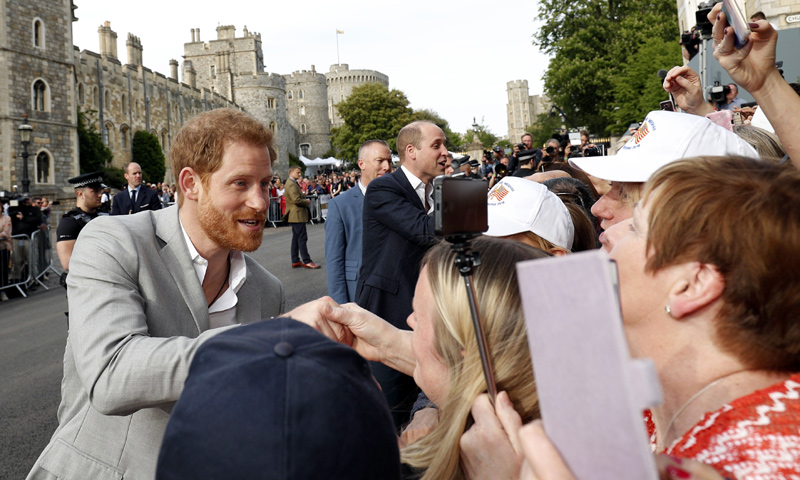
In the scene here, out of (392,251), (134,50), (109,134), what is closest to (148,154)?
(109,134)

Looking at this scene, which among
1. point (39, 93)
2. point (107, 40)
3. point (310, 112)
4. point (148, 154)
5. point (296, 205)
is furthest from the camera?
point (310, 112)

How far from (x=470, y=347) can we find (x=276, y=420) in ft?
2.58

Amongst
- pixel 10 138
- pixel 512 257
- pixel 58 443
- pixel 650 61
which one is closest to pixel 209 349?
pixel 512 257

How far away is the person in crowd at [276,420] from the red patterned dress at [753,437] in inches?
20.1

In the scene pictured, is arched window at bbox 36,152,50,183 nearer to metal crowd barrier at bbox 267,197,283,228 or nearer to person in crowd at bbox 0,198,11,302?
metal crowd barrier at bbox 267,197,283,228

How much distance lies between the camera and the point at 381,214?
4.03m

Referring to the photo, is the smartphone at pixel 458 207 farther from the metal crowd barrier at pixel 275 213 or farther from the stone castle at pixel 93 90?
the stone castle at pixel 93 90

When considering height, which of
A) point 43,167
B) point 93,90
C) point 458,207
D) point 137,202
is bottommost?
point 458,207

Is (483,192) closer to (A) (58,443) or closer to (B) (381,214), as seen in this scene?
(A) (58,443)

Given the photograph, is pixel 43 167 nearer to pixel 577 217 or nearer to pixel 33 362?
pixel 33 362

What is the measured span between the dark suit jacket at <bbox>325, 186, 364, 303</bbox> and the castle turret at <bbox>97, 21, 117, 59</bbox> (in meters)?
50.8

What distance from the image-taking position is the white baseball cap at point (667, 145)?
78.7 inches

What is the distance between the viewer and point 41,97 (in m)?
35.7

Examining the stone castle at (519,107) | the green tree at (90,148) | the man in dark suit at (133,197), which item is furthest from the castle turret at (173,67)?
the stone castle at (519,107)
